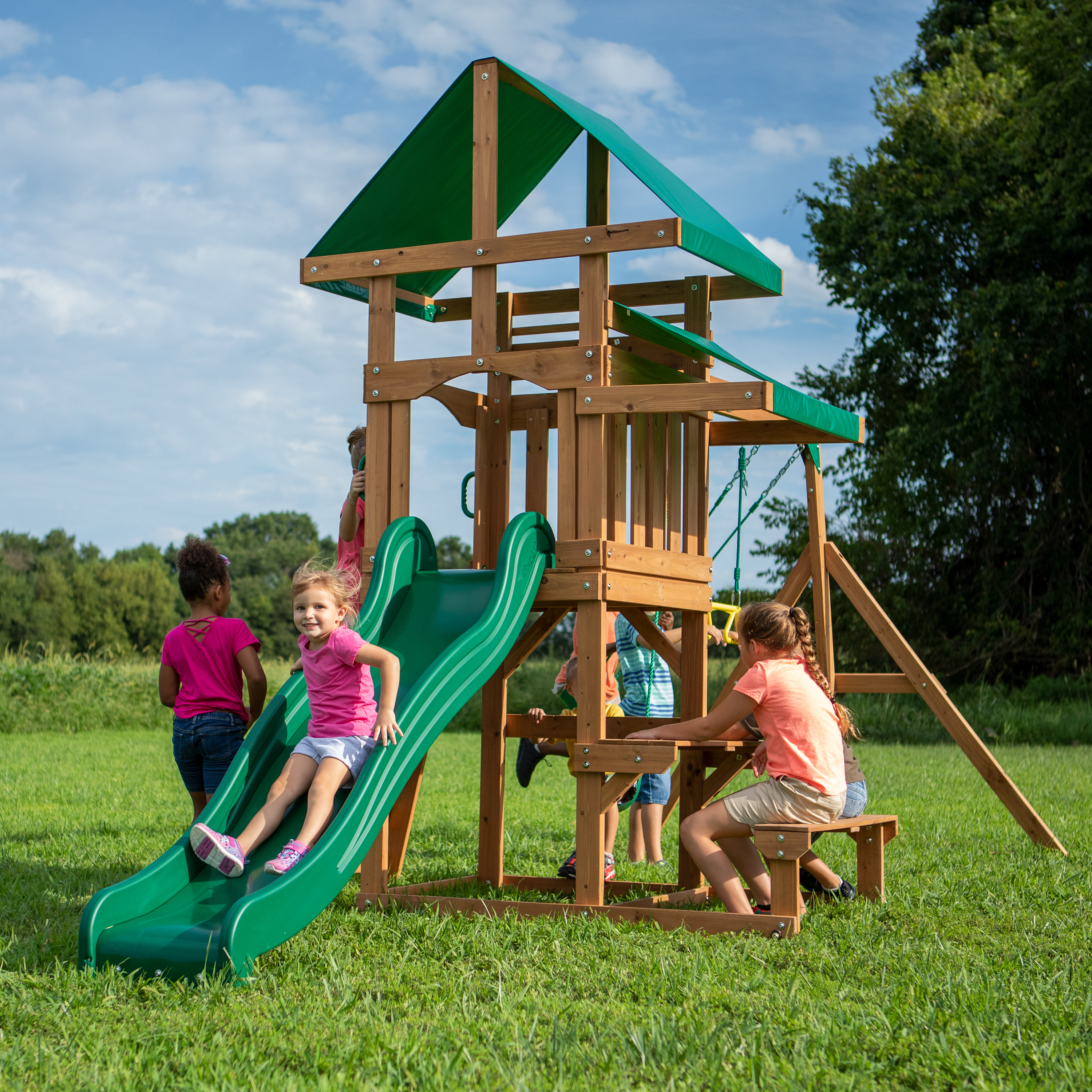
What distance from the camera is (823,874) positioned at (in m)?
6.15

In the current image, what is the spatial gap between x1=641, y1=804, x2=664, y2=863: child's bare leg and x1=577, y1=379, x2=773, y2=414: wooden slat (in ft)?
9.29

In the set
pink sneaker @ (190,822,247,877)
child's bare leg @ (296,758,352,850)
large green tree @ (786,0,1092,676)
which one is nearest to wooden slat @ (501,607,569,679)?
child's bare leg @ (296,758,352,850)

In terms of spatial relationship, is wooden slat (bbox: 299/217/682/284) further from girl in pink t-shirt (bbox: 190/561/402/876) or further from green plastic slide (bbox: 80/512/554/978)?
girl in pink t-shirt (bbox: 190/561/402/876)

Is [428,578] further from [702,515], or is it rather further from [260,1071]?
[260,1071]

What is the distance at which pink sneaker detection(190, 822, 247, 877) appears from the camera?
4992 millimetres

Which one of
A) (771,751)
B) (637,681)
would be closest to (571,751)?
(771,751)

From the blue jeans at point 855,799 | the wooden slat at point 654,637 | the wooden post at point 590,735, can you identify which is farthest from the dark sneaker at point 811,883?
the wooden slat at point 654,637

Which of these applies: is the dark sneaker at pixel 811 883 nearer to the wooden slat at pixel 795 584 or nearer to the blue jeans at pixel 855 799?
the blue jeans at pixel 855 799

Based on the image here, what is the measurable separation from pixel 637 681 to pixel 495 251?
293 centimetres

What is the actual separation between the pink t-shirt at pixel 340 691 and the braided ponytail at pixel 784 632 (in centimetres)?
180

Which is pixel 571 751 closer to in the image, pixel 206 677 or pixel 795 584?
pixel 206 677

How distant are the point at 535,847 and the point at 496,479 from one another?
282 cm

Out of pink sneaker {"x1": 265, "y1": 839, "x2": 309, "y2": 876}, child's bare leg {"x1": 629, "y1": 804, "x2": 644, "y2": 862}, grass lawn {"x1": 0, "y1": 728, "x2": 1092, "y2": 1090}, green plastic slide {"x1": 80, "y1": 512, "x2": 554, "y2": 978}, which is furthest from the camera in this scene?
child's bare leg {"x1": 629, "y1": 804, "x2": 644, "y2": 862}

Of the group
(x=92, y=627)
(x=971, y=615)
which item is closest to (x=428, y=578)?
(x=971, y=615)
